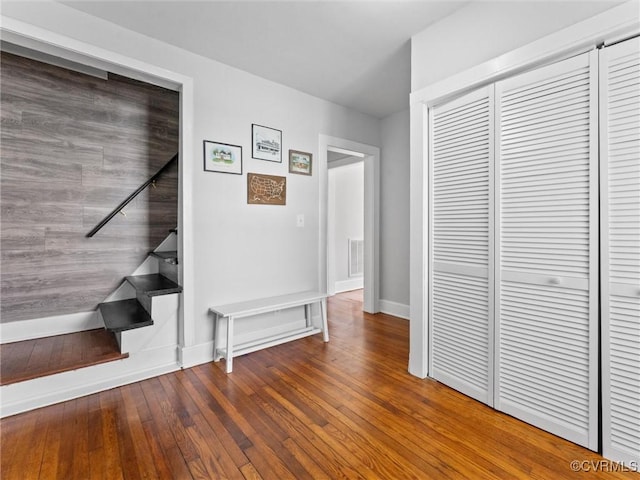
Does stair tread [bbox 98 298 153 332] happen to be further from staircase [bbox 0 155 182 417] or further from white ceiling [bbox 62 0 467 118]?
white ceiling [bbox 62 0 467 118]

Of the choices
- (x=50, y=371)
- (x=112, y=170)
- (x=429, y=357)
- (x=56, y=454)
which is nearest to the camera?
(x=56, y=454)

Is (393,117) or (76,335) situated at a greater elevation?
(393,117)

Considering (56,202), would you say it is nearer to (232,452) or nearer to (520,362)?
(232,452)

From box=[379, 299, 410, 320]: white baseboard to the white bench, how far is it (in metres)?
1.21

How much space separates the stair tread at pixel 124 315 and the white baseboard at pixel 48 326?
0.19 meters

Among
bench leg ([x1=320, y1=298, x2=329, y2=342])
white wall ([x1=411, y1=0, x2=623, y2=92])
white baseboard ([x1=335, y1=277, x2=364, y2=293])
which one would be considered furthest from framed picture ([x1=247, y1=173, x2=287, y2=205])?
white baseboard ([x1=335, y1=277, x2=364, y2=293])

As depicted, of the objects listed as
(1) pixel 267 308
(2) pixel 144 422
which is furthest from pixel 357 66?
(2) pixel 144 422

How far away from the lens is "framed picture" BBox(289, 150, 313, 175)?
315 centimetres

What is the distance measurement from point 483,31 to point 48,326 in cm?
397

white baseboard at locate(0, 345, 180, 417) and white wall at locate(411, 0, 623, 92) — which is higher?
white wall at locate(411, 0, 623, 92)

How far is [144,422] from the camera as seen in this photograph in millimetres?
1771

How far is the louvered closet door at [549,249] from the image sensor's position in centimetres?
152

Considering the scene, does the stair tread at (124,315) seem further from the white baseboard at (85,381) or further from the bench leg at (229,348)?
the bench leg at (229,348)

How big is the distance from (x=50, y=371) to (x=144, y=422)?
2.53 ft
